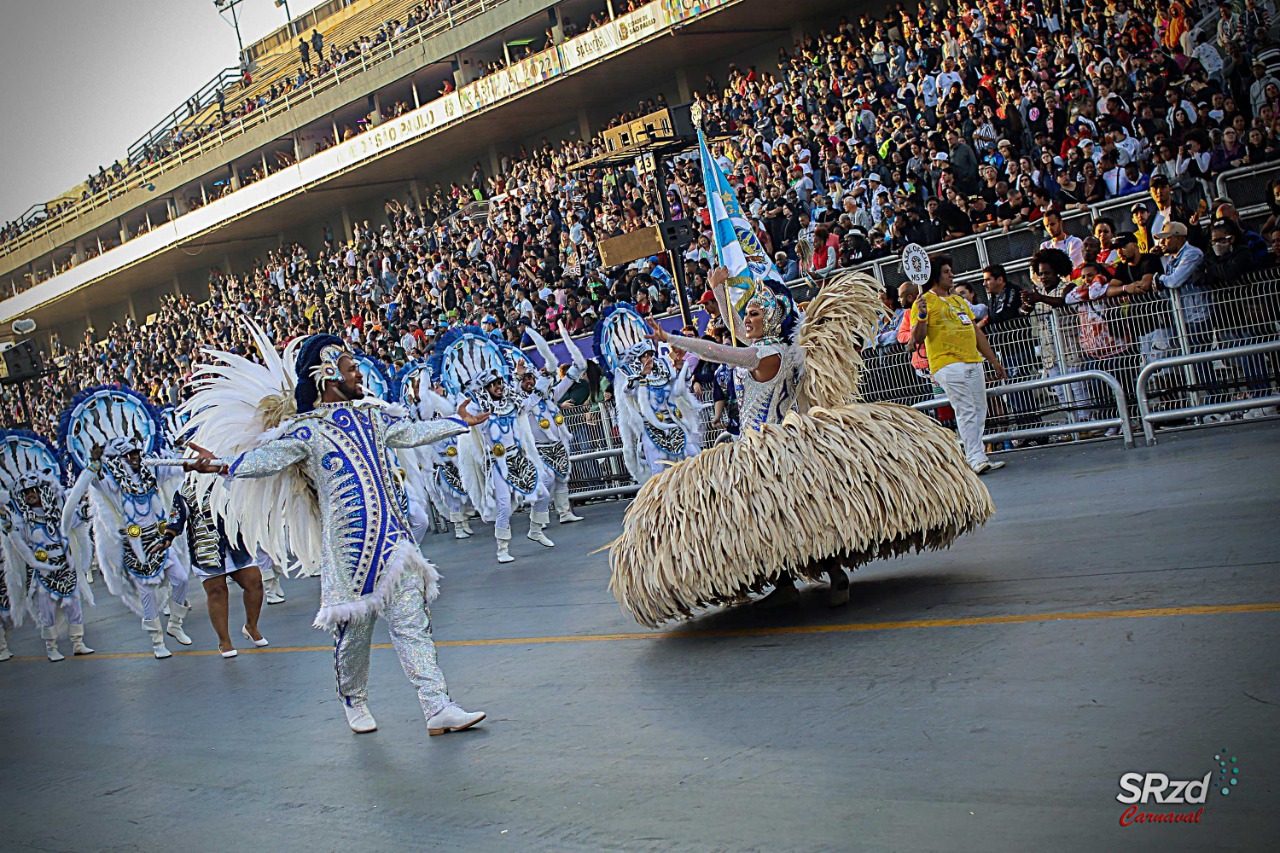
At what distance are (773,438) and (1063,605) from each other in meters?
1.63

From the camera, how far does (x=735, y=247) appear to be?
911 centimetres

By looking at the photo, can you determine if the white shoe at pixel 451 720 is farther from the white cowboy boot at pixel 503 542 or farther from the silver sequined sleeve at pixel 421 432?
the white cowboy boot at pixel 503 542

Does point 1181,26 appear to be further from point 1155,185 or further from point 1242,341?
point 1242,341

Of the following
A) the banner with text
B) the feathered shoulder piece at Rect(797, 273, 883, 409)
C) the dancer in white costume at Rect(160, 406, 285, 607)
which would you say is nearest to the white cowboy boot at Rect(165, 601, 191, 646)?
the dancer in white costume at Rect(160, 406, 285, 607)

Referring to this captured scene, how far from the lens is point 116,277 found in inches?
1941

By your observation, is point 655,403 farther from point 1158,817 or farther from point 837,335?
point 1158,817

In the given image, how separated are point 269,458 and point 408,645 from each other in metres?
1.19

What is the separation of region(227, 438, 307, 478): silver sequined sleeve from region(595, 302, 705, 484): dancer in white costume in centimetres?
781

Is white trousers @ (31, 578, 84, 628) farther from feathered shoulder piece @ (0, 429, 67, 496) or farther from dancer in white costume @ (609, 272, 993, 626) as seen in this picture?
dancer in white costume @ (609, 272, 993, 626)

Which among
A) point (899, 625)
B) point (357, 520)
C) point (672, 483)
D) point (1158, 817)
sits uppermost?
point (357, 520)

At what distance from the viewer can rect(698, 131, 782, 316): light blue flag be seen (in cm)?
790

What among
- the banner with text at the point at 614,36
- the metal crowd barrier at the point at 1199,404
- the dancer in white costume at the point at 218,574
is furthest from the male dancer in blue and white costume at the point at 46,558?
the banner with text at the point at 614,36

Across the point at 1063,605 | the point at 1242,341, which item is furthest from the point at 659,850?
the point at 1242,341

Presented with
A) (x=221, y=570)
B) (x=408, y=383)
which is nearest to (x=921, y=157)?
(x=408, y=383)
